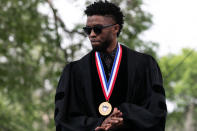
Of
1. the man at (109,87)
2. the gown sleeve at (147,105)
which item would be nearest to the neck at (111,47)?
the man at (109,87)

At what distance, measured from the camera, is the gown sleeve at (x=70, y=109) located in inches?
180

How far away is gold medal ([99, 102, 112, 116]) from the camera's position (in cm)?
450

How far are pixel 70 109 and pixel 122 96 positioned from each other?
49 centimetres

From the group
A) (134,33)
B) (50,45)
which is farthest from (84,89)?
(50,45)

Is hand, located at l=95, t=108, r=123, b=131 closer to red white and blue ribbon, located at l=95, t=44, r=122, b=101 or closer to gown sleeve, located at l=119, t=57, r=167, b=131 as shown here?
gown sleeve, located at l=119, t=57, r=167, b=131

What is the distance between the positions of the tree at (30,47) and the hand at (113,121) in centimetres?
867

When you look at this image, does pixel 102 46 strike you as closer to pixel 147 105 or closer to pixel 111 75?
pixel 111 75

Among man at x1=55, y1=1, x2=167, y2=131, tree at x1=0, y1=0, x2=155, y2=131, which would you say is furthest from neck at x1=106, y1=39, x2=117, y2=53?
tree at x1=0, y1=0, x2=155, y2=131

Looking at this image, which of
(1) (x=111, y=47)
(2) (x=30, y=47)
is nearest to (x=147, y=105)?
(1) (x=111, y=47)

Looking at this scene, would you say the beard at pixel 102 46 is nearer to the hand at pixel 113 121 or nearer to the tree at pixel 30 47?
the hand at pixel 113 121

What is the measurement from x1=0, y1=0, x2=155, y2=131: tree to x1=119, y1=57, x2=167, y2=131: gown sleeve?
27.4ft

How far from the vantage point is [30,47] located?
16312 millimetres

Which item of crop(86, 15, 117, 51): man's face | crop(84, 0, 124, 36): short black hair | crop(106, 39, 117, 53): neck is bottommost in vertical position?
crop(106, 39, 117, 53): neck

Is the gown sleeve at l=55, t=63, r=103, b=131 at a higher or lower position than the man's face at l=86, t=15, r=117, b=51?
lower
